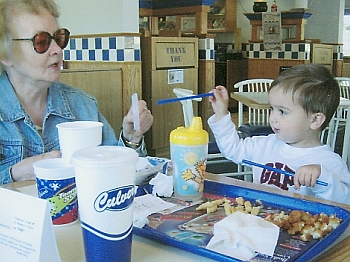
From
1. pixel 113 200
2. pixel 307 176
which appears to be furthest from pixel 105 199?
pixel 307 176

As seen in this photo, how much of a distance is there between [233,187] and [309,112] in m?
0.54

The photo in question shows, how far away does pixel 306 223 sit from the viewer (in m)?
0.87

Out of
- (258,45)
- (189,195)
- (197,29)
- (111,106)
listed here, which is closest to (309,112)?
(189,195)

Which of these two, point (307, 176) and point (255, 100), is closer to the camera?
point (307, 176)

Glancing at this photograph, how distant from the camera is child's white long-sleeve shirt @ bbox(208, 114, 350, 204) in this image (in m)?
1.26

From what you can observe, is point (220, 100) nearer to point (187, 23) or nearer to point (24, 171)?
point (24, 171)

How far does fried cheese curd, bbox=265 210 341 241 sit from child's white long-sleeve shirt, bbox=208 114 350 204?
339mm

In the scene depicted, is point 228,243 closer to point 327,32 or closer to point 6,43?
point 6,43

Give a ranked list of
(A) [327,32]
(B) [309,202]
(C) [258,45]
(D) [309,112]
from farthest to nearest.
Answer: (A) [327,32] < (C) [258,45] < (D) [309,112] < (B) [309,202]

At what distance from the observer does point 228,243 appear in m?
0.77

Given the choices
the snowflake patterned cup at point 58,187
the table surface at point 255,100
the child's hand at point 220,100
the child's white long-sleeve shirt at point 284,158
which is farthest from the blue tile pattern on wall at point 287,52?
the snowflake patterned cup at point 58,187

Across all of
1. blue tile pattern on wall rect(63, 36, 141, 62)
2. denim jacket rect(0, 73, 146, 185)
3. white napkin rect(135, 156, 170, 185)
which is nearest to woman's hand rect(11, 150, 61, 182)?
denim jacket rect(0, 73, 146, 185)

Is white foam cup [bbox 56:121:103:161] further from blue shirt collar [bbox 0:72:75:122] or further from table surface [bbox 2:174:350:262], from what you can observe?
blue shirt collar [bbox 0:72:75:122]

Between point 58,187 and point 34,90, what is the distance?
840 mm
